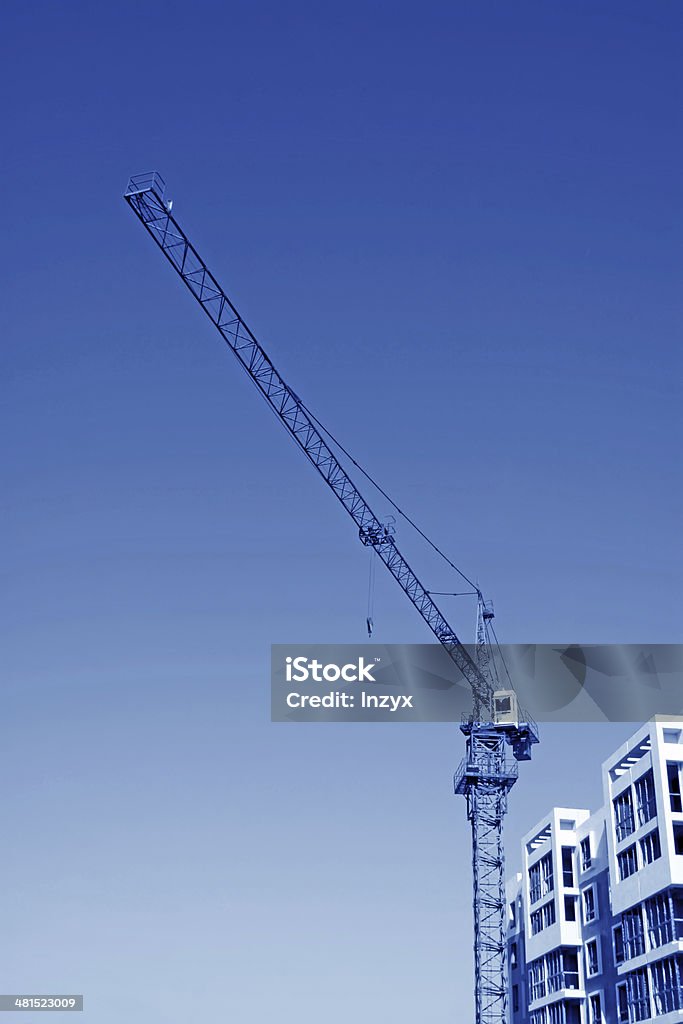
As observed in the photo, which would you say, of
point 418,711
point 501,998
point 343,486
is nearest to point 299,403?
point 343,486

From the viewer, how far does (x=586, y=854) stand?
5847 centimetres

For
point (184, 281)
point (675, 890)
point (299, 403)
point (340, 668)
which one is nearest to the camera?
point (340, 668)

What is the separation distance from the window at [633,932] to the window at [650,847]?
2.70 metres

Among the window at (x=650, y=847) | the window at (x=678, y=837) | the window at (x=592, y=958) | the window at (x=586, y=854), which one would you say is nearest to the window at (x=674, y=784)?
the window at (x=678, y=837)

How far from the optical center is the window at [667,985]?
45.3 meters

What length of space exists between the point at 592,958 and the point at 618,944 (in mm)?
4490

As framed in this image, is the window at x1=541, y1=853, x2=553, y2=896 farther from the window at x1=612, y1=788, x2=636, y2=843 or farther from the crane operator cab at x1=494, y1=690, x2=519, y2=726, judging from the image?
the crane operator cab at x1=494, y1=690, x2=519, y2=726

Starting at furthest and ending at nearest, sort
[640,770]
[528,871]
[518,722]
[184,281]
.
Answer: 1. [518,722]
2. [528,871]
3. [184,281]
4. [640,770]

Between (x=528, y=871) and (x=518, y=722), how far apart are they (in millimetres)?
10626

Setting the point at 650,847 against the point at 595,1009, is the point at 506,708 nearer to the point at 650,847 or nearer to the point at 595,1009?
the point at 595,1009

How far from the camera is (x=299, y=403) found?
59.0 meters

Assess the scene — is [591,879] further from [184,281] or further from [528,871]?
[184,281]

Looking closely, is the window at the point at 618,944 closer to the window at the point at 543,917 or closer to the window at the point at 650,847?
the window at the point at 650,847

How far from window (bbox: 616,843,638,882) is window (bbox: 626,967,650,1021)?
13.4ft
